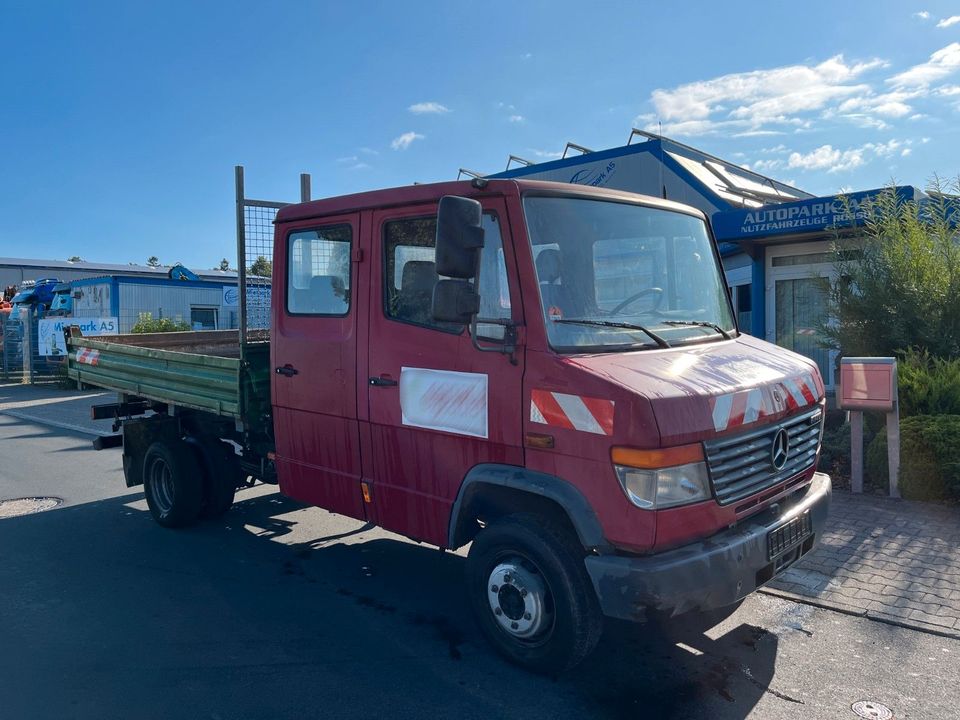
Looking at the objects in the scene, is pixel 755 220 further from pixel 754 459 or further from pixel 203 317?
pixel 203 317

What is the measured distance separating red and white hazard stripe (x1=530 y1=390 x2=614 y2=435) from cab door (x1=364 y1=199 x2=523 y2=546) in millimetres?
136

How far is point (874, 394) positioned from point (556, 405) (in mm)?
4353

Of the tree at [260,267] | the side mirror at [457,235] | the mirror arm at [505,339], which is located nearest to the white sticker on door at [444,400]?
the mirror arm at [505,339]

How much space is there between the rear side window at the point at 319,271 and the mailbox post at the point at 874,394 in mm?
4640

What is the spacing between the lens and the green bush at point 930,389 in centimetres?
707

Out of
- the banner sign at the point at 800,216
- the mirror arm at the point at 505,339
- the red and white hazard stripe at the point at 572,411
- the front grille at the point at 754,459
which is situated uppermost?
the banner sign at the point at 800,216

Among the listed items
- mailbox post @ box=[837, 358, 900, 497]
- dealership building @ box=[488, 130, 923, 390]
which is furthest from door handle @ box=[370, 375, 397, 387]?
dealership building @ box=[488, 130, 923, 390]

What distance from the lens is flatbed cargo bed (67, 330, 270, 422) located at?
5562 mm

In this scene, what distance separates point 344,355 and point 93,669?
215 cm

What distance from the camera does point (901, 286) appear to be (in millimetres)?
8047

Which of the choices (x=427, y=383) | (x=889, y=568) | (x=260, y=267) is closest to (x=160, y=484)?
(x=260, y=267)

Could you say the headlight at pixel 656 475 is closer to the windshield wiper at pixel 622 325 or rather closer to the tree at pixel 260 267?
the windshield wiper at pixel 622 325

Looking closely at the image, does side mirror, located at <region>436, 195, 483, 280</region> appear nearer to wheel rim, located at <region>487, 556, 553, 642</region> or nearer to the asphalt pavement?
wheel rim, located at <region>487, 556, 553, 642</region>

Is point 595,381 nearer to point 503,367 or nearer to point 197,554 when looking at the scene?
point 503,367
